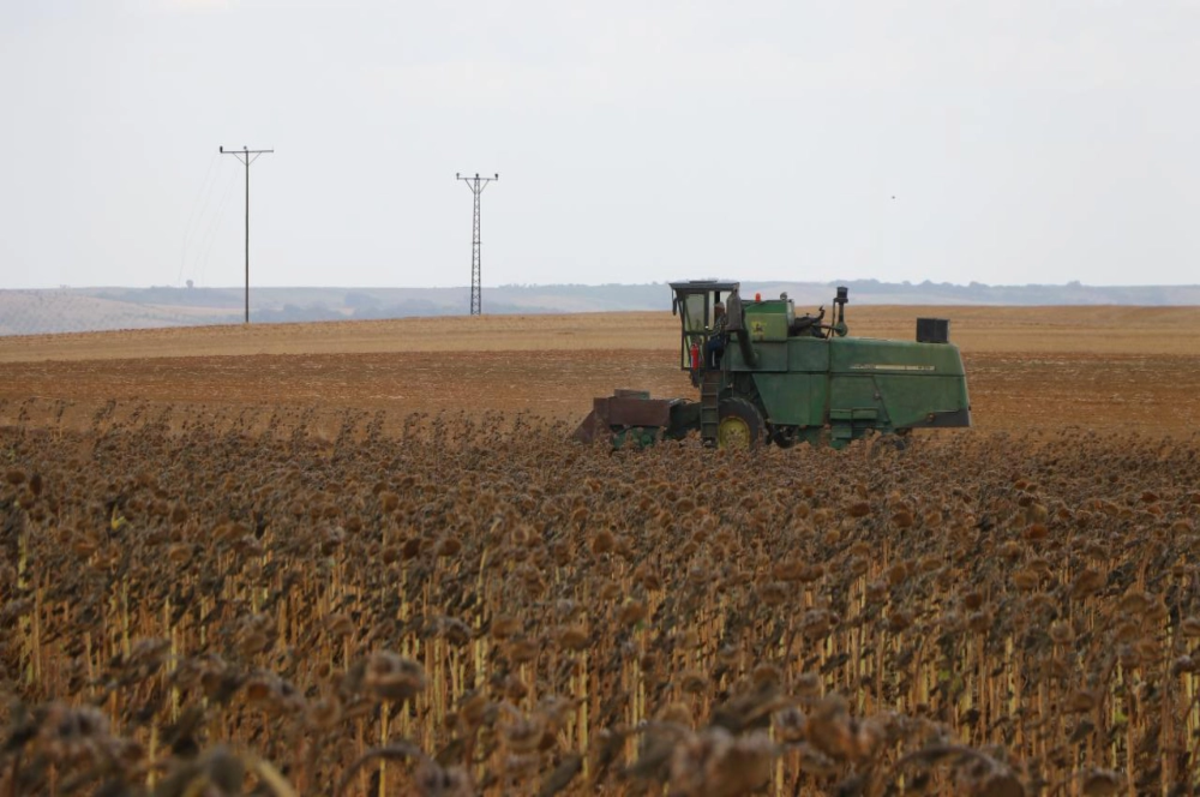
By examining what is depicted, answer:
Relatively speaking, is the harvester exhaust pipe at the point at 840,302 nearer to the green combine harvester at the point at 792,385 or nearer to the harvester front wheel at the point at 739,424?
the green combine harvester at the point at 792,385

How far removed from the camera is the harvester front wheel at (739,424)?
19672 millimetres

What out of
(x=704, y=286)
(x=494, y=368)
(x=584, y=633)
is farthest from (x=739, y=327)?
(x=494, y=368)

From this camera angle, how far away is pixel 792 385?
66.5ft

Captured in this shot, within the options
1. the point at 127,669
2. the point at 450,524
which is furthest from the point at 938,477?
the point at 127,669

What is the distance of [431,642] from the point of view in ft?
20.3

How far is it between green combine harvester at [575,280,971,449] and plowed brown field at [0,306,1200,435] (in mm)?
7394

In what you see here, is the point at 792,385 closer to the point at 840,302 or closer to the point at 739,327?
the point at 739,327

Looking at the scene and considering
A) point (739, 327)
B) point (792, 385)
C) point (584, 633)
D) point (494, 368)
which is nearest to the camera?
point (584, 633)

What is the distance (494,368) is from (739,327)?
22697mm

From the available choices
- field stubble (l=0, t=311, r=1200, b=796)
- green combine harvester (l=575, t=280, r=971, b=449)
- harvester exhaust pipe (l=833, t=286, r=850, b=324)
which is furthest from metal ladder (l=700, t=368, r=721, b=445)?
field stubble (l=0, t=311, r=1200, b=796)

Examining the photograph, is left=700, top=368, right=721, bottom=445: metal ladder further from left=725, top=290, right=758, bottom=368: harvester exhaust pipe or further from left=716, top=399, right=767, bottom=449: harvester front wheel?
left=725, top=290, right=758, bottom=368: harvester exhaust pipe

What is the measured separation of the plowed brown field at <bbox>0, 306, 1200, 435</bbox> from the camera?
31250 millimetres

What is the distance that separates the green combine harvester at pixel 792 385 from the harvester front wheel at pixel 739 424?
20 millimetres

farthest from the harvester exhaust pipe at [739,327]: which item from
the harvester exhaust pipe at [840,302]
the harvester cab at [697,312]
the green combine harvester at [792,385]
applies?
the harvester exhaust pipe at [840,302]
